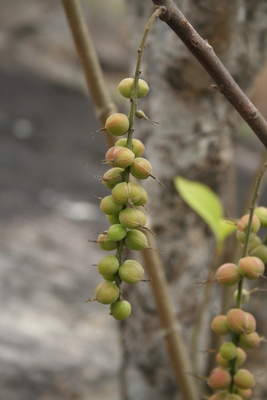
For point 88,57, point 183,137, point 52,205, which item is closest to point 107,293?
point 88,57

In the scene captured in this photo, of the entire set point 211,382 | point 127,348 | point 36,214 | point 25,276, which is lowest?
point 211,382

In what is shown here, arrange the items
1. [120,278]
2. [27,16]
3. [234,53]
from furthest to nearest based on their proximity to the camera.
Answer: [27,16] → [234,53] → [120,278]

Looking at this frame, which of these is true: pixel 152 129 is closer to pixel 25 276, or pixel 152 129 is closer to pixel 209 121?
pixel 209 121

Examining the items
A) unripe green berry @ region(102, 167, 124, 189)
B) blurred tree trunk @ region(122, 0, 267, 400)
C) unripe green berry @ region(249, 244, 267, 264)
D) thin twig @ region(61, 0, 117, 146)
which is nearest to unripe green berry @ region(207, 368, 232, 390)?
unripe green berry @ region(249, 244, 267, 264)

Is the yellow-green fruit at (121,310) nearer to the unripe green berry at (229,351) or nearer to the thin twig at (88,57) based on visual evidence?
the unripe green berry at (229,351)

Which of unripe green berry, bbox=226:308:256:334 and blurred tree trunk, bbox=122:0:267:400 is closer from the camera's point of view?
unripe green berry, bbox=226:308:256:334

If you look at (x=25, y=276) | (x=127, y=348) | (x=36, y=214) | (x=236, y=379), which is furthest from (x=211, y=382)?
(x=36, y=214)

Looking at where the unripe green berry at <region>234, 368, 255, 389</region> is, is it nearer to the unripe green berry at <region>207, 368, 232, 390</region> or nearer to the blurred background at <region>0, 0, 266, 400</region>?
the unripe green berry at <region>207, 368, 232, 390</region>
